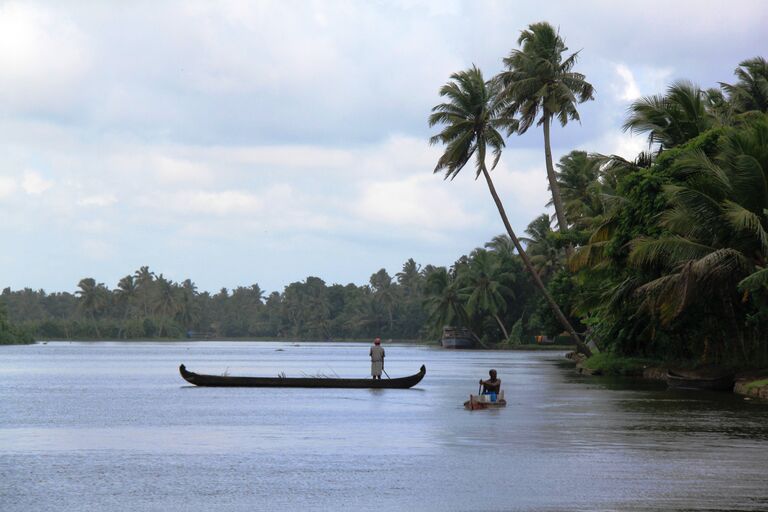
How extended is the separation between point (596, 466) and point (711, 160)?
23.5 meters

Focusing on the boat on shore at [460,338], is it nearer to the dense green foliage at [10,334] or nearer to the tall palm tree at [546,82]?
the dense green foliage at [10,334]

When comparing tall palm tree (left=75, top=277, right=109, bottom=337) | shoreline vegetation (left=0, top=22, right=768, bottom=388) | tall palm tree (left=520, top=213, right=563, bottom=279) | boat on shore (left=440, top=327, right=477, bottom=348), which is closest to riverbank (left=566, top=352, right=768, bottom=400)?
shoreline vegetation (left=0, top=22, right=768, bottom=388)

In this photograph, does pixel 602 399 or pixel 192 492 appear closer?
pixel 192 492

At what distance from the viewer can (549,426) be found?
24.4 meters

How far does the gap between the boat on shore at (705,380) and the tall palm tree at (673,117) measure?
10.5 metres

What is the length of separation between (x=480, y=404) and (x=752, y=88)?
98.2 feet

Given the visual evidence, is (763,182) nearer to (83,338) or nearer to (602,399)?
(602,399)

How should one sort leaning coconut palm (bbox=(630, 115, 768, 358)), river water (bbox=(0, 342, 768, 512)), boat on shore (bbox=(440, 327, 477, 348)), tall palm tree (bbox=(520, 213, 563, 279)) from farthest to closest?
boat on shore (bbox=(440, 327, 477, 348)) < tall palm tree (bbox=(520, 213, 563, 279)) < leaning coconut palm (bbox=(630, 115, 768, 358)) < river water (bbox=(0, 342, 768, 512))

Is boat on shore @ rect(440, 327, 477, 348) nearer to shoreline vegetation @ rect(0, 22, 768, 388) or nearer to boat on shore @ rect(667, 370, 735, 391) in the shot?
shoreline vegetation @ rect(0, 22, 768, 388)

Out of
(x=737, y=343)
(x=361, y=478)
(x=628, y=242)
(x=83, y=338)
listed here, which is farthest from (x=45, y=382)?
(x=83, y=338)

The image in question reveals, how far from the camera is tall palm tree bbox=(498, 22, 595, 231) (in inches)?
2260

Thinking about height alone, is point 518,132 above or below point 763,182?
above

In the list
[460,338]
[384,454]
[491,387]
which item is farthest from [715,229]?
[460,338]

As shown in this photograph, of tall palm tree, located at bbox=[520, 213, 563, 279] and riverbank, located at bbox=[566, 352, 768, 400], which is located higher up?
tall palm tree, located at bbox=[520, 213, 563, 279]
